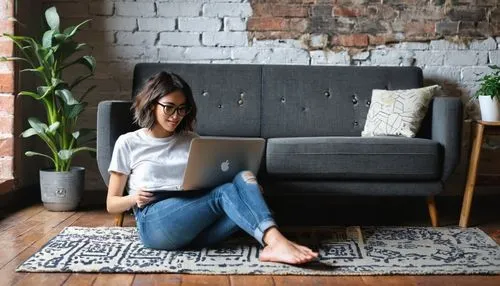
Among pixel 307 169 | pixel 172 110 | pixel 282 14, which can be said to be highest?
pixel 282 14

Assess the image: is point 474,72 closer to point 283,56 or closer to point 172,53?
point 283,56

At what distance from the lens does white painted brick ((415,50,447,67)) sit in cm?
375

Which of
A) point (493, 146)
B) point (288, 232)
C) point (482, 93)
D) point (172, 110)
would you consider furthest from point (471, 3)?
point (172, 110)

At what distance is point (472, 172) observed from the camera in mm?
3051

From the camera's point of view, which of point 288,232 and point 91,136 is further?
point 91,136

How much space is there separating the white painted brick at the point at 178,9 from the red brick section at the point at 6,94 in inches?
33.9

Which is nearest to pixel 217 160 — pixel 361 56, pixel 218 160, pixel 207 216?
pixel 218 160

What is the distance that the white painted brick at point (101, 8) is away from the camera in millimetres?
3672

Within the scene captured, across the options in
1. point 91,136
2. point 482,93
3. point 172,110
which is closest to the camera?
point 172,110

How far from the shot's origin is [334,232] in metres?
2.72

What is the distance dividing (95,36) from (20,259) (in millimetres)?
1806

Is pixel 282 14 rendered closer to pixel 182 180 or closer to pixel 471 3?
pixel 471 3

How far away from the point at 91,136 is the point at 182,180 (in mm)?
1572

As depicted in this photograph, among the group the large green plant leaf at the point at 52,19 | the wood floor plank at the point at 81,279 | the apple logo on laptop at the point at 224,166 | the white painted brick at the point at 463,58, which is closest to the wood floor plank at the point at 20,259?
the wood floor plank at the point at 81,279
